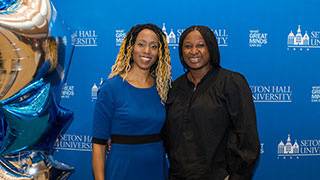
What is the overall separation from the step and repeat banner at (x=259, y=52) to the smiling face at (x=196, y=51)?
0.63 metres

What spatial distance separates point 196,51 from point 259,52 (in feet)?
2.49

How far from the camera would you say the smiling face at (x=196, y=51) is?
65.4 inches

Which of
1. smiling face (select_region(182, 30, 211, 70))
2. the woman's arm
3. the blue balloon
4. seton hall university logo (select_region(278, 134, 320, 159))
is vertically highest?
smiling face (select_region(182, 30, 211, 70))

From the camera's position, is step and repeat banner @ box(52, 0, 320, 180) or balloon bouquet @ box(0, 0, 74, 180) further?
step and repeat banner @ box(52, 0, 320, 180)

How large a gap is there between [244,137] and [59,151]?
4.22ft

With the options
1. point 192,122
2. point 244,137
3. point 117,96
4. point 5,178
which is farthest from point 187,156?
point 5,178

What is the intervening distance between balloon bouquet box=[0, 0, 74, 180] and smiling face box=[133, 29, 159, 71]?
0.99 ft

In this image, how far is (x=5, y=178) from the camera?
1317 millimetres

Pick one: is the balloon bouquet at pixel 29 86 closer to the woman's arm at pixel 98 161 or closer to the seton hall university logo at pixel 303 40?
the woman's arm at pixel 98 161

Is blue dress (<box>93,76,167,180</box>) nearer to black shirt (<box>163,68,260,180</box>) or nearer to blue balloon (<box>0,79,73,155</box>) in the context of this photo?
black shirt (<box>163,68,260,180</box>)

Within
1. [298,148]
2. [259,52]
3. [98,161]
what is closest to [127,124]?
[98,161]

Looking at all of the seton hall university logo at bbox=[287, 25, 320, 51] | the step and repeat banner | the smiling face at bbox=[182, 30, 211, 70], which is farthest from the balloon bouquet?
the seton hall university logo at bbox=[287, 25, 320, 51]

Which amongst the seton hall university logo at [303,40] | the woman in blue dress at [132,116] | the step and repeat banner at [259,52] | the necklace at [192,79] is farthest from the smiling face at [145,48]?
the seton hall university logo at [303,40]

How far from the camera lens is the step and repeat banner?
228cm
